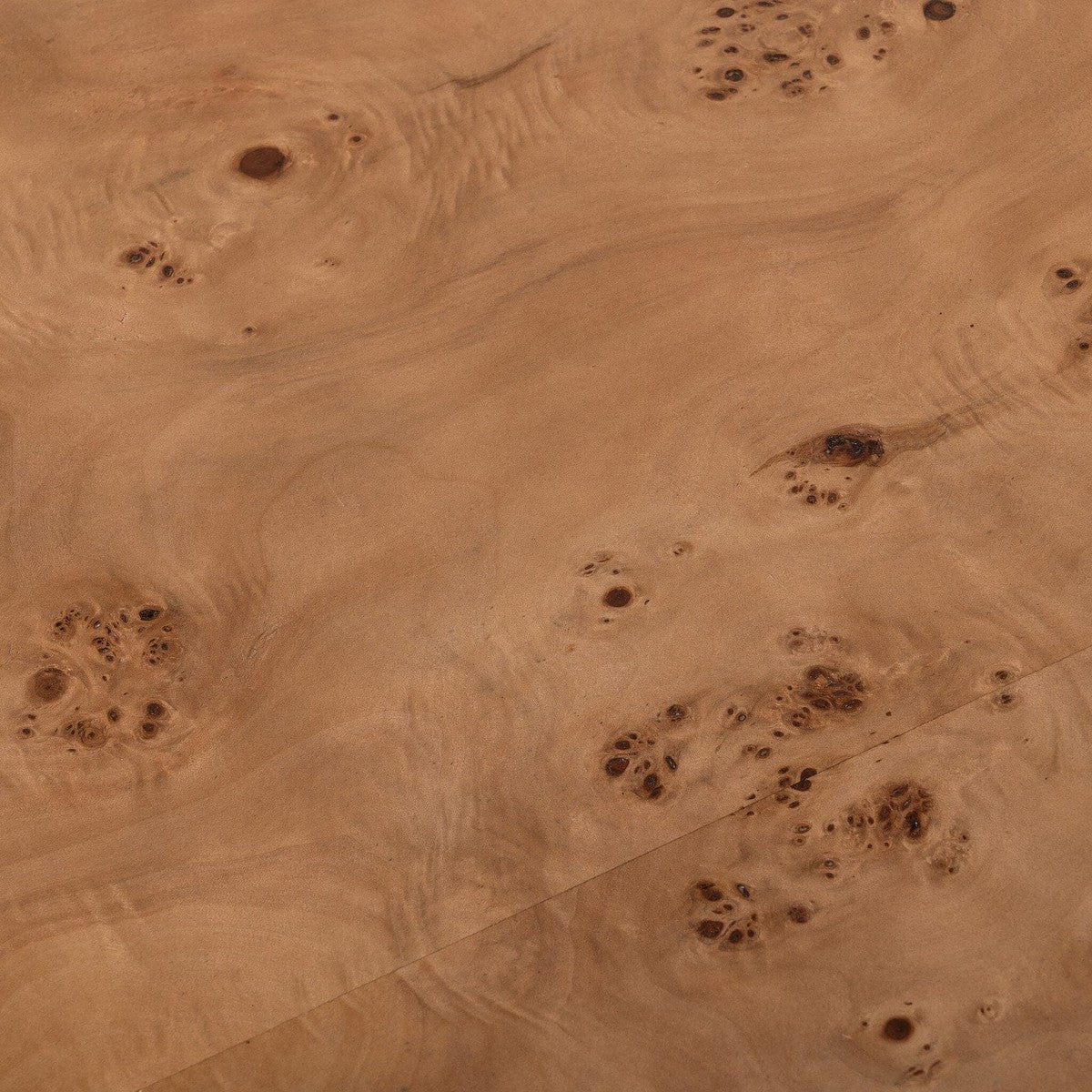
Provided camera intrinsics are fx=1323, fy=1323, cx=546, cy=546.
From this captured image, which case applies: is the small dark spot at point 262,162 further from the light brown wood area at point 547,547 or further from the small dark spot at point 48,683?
the small dark spot at point 48,683

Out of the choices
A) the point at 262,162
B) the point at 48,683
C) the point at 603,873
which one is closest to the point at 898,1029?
the point at 603,873

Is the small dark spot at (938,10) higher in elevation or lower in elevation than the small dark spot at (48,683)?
higher

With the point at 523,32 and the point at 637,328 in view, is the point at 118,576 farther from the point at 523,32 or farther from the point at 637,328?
the point at 523,32

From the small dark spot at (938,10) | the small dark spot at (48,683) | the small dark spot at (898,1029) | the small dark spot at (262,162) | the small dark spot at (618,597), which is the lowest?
the small dark spot at (898,1029)

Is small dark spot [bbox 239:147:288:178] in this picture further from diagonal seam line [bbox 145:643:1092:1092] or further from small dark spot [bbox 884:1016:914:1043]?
small dark spot [bbox 884:1016:914:1043]

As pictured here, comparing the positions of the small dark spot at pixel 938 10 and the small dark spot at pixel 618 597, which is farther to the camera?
the small dark spot at pixel 938 10

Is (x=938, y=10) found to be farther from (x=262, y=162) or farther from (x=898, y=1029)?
(x=898, y=1029)

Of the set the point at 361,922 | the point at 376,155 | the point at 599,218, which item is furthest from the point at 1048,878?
the point at 376,155

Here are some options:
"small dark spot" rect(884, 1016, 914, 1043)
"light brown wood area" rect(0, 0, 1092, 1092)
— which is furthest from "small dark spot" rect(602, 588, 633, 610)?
"small dark spot" rect(884, 1016, 914, 1043)

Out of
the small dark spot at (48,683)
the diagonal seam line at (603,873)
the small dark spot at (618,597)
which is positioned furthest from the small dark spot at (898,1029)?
the small dark spot at (48,683)

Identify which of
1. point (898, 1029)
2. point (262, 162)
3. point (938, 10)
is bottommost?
point (898, 1029)
